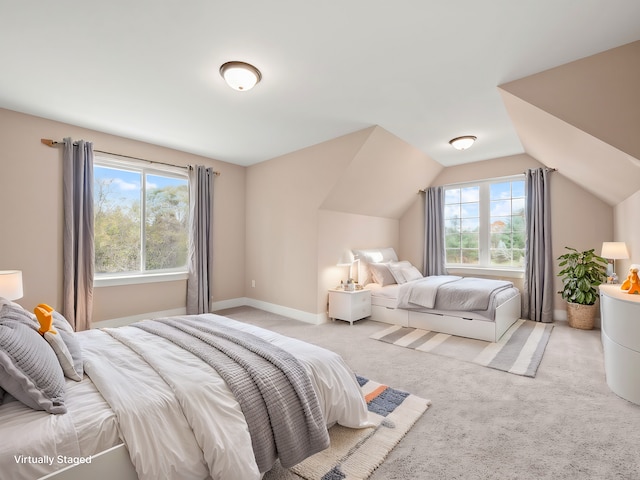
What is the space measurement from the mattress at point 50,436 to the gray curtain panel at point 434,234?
523 centimetres

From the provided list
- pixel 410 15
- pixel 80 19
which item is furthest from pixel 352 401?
pixel 80 19

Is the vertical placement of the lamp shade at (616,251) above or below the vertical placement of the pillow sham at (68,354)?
above

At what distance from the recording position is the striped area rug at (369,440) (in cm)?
158

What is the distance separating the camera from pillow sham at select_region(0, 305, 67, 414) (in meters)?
1.18

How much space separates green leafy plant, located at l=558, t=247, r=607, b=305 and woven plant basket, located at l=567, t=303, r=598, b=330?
6cm

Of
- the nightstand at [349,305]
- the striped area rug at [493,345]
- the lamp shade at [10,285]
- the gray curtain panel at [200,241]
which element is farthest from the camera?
the gray curtain panel at [200,241]

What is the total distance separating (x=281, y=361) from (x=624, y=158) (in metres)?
3.00

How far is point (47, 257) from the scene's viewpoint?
3.43 m

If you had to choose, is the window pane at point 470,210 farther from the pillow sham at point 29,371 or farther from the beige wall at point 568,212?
the pillow sham at point 29,371

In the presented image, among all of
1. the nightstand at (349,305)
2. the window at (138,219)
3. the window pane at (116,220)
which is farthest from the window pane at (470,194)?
the window pane at (116,220)

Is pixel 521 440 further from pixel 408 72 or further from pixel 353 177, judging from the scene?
pixel 353 177

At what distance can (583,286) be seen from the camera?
396 centimetres

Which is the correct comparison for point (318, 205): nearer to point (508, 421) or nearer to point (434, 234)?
point (434, 234)

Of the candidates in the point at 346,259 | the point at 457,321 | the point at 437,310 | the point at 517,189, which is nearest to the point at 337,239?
the point at 346,259
